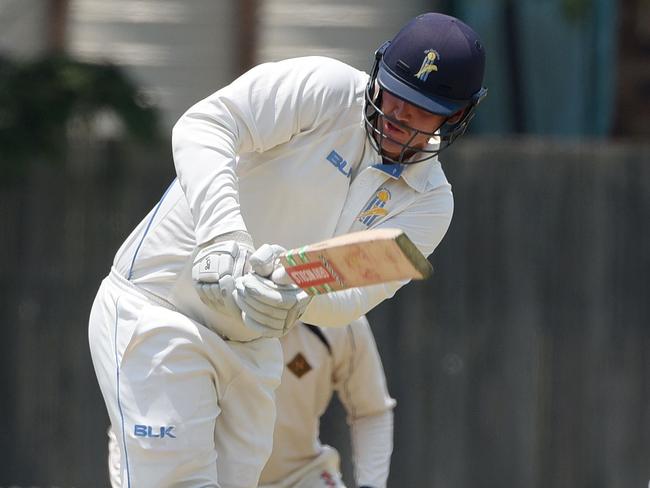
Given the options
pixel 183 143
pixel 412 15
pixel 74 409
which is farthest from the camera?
pixel 412 15

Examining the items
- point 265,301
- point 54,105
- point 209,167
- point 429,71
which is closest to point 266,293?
point 265,301

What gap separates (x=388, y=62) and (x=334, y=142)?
247 millimetres

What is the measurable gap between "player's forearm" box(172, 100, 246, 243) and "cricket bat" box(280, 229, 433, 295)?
0.68 ft

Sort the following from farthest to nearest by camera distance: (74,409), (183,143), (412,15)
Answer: (412,15) < (74,409) < (183,143)

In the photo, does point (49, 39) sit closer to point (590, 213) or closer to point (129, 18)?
point (129, 18)

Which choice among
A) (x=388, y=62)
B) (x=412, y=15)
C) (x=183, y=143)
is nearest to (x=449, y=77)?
(x=388, y=62)

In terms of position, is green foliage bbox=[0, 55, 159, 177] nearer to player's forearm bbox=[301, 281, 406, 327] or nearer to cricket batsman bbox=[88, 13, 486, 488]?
cricket batsman bbox=[88, 13, 486, 488]

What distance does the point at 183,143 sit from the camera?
3602 mm

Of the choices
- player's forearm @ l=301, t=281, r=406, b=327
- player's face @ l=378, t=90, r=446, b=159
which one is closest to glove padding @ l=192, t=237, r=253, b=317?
player's forearm @ l=301, t=281, r=406, b=327

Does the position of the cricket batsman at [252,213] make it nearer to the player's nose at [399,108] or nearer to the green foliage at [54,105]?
the player's nose at [399,108]

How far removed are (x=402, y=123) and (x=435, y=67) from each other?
16 centimetres

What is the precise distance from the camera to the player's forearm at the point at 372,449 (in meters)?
5.23

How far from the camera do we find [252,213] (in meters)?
3.72

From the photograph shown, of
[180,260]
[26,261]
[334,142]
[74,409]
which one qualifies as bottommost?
[74,409]
